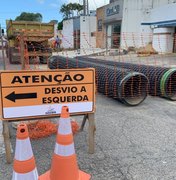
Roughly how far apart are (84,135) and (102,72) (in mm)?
3076

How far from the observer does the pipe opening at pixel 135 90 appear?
6.25m

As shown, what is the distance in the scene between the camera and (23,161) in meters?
2.44

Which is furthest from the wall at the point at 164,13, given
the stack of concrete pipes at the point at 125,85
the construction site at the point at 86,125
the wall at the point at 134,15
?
the stack of concrete pipes at the point at 125,85

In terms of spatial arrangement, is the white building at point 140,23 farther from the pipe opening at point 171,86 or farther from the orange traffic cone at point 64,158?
the orange traffic cone at point 64,158

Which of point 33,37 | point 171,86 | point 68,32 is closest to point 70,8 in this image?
point 68,32

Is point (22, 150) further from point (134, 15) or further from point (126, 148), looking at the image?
point (134, 15)

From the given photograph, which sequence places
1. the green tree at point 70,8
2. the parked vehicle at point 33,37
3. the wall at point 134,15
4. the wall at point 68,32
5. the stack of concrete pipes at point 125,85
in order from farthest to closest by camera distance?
the green tree at point 70,8 → the wall at point 68,32 → the wall at point 134,15 → the parked vehicle at point 33,37 → the stack of concrete pipes at point 125,85

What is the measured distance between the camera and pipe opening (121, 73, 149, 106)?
20.5ft

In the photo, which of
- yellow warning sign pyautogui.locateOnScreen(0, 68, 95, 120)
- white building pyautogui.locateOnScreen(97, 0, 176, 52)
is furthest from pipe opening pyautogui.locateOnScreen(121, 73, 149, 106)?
white building pyautogui.locateOnScreen(97, 0, 176, 52)

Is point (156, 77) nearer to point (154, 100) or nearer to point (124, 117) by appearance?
point (154, 100)

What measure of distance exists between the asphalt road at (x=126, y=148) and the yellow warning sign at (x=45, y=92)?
2.18 feet

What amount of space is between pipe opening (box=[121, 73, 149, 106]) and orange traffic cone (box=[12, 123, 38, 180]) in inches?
157

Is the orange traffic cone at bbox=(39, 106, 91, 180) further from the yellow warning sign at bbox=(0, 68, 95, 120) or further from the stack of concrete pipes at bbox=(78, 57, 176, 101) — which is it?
the stack of concrete pipes at bbox=(78, 57, 176, 101)

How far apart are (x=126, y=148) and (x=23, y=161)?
72.7 inches
